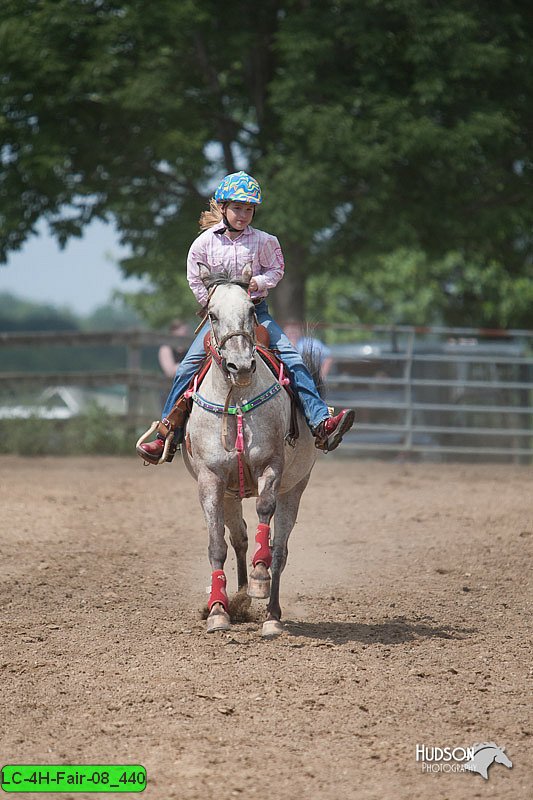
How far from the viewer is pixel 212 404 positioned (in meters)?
6.16

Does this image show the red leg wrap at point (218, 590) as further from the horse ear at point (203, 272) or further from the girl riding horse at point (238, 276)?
the horse ear at point (203, 272)

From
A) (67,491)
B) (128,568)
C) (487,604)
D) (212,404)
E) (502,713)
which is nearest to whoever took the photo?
(502,713)

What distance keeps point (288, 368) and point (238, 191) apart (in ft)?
3.81

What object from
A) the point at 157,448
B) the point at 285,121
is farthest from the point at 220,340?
the point at 285,121

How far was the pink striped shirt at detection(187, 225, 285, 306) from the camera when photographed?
6.31 m

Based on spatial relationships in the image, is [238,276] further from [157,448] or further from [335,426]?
[157,448]

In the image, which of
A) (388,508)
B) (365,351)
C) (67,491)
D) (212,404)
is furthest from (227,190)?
(365,351)

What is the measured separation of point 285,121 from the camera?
16.8m

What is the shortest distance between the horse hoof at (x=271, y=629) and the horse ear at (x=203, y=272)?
6.63ft

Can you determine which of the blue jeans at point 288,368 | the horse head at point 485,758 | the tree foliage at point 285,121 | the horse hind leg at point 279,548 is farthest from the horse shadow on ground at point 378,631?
A: the tree foliage at point 285,121

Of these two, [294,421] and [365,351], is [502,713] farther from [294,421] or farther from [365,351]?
[365,351]

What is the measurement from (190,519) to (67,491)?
7.71 feet

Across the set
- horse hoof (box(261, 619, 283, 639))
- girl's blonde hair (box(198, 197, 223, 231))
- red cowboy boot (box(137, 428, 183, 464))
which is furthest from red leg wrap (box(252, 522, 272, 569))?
girl's blonde hair (box(198, 197, 223, 231))

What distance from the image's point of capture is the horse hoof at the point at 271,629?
612 cm
